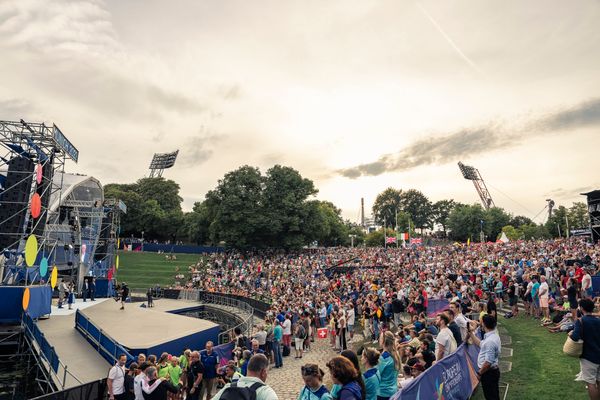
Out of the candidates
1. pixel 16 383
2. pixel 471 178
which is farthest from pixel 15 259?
pixel 471 178

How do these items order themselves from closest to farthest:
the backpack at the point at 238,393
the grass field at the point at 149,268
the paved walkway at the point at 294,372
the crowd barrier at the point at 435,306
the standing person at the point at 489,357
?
the backpack at the point at 238,393, the standing person at the point at 489,357, the paved walkway at the point at 294,372, the crowd barrier at the point at 435,306, the grass field at the point at 149,268

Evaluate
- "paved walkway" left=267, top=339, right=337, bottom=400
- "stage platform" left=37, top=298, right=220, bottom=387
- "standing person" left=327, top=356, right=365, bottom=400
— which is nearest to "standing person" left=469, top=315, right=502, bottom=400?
"standing person" left=327, top=356, right=365, bottom=400

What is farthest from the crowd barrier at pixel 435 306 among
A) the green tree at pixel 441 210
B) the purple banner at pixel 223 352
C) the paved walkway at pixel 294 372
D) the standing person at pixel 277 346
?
the green tree at pixel 441 210

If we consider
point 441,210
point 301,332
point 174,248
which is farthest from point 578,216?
point 301,332

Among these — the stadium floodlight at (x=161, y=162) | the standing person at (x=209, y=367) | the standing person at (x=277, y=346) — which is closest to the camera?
the standing person at (x=209, y=367)

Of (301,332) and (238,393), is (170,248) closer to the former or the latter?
(301,332)

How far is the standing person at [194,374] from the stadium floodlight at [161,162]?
125 m

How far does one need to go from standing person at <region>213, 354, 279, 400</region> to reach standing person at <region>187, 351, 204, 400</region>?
677cm

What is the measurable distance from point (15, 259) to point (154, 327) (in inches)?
368

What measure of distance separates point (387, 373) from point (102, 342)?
43.9ft

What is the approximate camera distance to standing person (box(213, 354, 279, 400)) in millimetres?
3195

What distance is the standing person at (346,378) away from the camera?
3950mm

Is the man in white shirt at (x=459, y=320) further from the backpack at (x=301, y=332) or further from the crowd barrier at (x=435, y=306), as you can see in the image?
the backpack at (x=301, y=332)

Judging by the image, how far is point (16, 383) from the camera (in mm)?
16172
